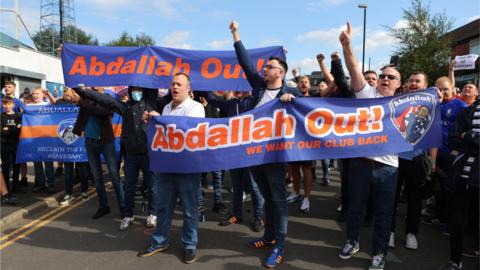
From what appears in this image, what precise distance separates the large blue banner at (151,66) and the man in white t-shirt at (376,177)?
84.7 inches

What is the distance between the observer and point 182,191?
3850 mm

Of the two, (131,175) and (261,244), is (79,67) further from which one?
(261,244)

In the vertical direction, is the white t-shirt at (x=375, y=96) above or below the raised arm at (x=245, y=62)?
below

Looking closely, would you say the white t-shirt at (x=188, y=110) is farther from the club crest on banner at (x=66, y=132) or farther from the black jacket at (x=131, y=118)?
the club crest on banner at (x=66, y=132)

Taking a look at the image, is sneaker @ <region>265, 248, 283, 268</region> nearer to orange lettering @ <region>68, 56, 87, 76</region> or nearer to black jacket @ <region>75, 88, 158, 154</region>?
black jacket @ <region>75, 88, 158, 154</region>

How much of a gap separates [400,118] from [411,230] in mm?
1497

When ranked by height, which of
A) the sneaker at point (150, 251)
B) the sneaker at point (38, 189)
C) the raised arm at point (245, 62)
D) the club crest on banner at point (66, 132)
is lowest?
the sneaker at point (150, 251)

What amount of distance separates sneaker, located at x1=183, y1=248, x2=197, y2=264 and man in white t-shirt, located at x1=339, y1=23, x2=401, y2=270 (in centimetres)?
172

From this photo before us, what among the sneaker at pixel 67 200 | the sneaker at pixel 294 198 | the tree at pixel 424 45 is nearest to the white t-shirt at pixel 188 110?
the sneaker at pixel 294 198

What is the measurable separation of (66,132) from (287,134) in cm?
472

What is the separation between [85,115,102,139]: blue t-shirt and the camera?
523 centimetres

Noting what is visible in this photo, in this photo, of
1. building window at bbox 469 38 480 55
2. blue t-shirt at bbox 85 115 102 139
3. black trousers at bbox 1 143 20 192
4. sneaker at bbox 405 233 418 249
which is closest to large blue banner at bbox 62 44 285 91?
blue t-shirt at bbox 85 115 102 139

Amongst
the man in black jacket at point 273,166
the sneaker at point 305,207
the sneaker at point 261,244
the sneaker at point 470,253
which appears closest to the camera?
the man in black jacket at point 273,166

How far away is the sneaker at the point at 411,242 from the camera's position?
13.9ft
